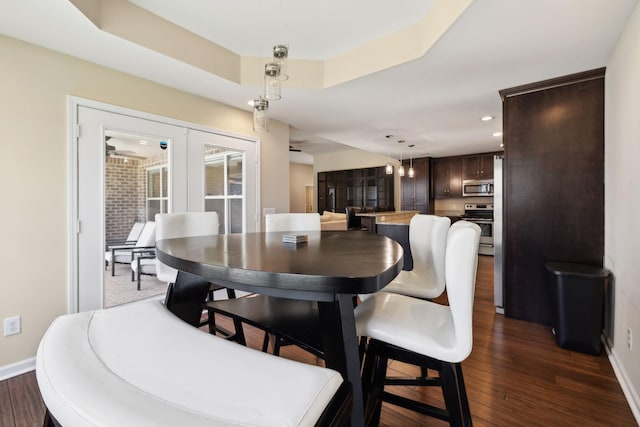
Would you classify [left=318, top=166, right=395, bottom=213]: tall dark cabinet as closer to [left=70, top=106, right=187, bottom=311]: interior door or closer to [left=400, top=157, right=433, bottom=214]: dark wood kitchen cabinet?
[left=400, top=157, right=433, bottom=214]: dark wood kitchen cabinet

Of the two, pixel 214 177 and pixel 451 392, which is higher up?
pixel 214 177

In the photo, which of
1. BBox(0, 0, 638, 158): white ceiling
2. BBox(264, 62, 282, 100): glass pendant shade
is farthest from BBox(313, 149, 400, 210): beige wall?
BBox(264, 62, 282, 100): glass pendant shade

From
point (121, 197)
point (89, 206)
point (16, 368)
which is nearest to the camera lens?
point (16, 368)

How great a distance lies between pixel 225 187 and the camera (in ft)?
11.4

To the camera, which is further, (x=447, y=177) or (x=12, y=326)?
(x=447, y=177)

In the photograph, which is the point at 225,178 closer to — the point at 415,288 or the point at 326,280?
the point at 415,288

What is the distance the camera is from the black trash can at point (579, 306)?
2174 millimetres

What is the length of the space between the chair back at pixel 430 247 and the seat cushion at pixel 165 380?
124cm

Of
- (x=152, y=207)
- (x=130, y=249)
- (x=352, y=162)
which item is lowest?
(x=130, y=249)

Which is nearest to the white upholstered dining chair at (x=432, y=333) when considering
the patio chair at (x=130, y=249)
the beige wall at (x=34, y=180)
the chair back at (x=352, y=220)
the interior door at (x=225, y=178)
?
the patio chair at (x=130, y=249)

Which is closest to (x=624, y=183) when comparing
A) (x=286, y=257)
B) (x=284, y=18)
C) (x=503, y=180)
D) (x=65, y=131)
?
(x=503, y=180)

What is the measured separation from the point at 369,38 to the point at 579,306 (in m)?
2.65

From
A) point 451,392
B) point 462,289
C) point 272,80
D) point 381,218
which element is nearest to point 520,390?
point 451,392

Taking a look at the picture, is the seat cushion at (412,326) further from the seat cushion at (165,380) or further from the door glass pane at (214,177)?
the door glass pane at (214,177)
